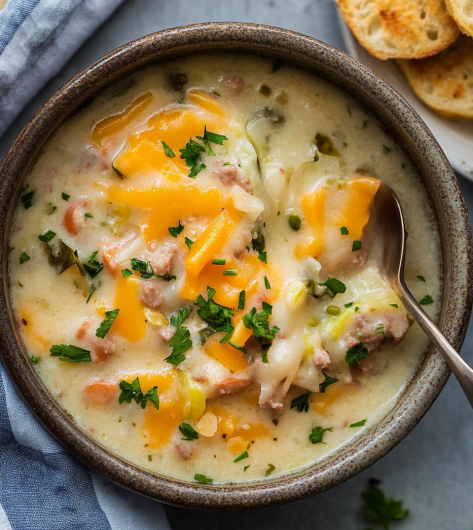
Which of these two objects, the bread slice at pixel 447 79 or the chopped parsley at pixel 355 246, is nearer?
the chopped parsley at pixel 355 246

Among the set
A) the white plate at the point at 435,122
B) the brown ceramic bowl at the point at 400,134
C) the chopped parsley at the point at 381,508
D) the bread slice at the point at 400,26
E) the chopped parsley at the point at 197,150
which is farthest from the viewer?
the chopped parsley at the point at 381,508

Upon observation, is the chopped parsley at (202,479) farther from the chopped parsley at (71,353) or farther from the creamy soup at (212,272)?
the chopped parsley at (71,353)

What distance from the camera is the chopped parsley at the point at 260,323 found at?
8.38ft

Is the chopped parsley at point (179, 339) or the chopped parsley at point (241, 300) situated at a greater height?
the chopped parsley at point (241, 300)

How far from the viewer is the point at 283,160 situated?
271 centimetres

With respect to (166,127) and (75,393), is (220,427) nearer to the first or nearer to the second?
(75,393)

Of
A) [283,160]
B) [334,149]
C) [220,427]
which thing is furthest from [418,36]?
[220,427]

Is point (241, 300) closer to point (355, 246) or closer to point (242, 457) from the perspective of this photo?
point (355, 246)

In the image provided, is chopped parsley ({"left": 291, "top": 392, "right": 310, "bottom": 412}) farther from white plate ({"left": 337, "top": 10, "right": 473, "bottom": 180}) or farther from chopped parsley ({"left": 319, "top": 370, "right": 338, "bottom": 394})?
white plate ({"left": 337, "top": 10, "right": 473, "bottom": 180})

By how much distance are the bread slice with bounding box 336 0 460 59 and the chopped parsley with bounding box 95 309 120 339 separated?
69.6 inches

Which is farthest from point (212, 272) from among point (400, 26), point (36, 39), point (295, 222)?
point (400, 26)

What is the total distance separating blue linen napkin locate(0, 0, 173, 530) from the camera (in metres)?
2.64

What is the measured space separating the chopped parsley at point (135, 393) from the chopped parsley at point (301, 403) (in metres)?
0.61

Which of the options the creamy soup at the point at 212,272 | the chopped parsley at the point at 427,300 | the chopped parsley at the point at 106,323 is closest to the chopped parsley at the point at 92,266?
the creamy soup at the point at 212,272
